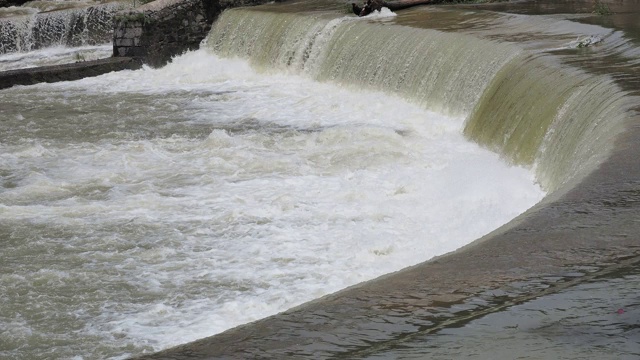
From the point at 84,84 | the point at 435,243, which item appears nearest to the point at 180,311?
the point at 435,243

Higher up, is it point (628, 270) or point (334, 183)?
point (628, 270)

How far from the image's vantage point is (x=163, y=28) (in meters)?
19.0

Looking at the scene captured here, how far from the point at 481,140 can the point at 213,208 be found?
2974 mm

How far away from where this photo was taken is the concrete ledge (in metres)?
17.2

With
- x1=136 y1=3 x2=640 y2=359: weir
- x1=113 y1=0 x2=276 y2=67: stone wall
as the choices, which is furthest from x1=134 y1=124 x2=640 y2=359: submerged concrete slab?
x1=113 y1=0 x2=276 y2=67: stone wall

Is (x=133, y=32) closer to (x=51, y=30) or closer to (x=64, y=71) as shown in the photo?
(x=64, y=71)

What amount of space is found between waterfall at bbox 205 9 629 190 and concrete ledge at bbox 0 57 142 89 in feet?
5.41

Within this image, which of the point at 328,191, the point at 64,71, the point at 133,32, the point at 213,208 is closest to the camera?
the point at 213,208

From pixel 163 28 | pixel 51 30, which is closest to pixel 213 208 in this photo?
pixel 163 28

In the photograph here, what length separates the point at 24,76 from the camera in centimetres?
1723

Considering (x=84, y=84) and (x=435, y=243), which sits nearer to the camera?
(x=435, y=243)

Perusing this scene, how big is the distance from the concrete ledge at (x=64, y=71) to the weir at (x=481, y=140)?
5.25 ft

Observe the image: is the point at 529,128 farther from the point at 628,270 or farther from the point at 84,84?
the point at 84,84

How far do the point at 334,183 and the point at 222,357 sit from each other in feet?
19.2
